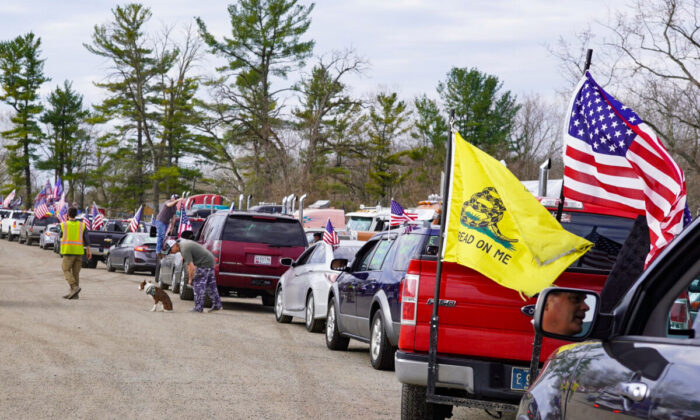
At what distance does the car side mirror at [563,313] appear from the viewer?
131 inches

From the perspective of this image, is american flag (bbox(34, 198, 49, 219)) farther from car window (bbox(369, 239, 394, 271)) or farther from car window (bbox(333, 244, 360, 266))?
car window (bbox(369, 239, 394, 271))

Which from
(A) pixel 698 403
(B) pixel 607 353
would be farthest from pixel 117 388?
(A) pixel 698 403

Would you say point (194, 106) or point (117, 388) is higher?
point (194, 106)

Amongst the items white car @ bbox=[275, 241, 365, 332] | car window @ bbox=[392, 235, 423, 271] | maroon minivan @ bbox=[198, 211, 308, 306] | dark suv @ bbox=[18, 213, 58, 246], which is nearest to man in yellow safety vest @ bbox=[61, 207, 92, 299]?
maroon minivan @ bbox=[198, 211, 308, 306]

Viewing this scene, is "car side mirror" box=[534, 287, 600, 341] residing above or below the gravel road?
above

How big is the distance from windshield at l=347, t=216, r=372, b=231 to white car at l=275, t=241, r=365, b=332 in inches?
614

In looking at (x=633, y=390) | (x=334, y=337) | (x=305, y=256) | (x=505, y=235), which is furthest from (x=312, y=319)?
(x=633, y=390)

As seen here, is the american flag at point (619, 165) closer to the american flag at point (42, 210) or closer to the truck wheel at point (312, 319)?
the truck wheel at point (312, 319)

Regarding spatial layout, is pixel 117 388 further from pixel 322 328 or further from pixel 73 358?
pixel 322 328

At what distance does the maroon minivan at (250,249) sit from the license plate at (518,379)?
42.5 feet

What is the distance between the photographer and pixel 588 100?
7.39 metres

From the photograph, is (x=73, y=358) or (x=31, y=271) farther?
(x=31, y=271)

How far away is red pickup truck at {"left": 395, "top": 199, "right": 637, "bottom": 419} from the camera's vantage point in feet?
23.4

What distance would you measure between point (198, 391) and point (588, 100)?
4.39 m
